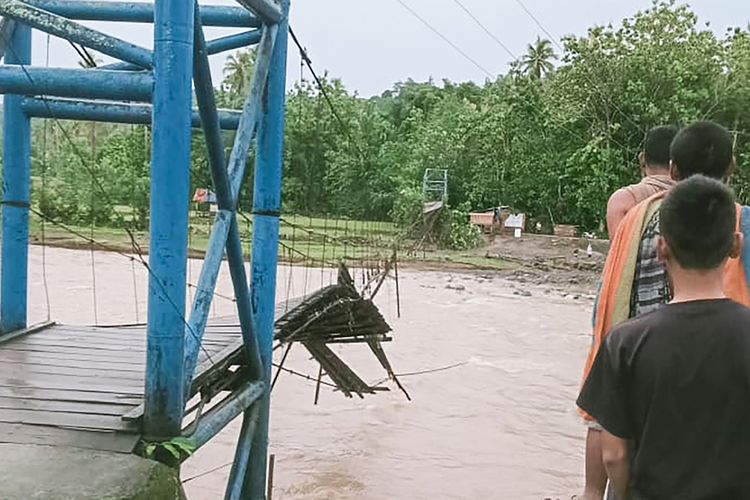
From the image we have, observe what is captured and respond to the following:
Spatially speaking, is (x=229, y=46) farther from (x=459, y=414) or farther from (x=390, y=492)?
(x=459, y=414)

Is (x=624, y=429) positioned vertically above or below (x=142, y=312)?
above

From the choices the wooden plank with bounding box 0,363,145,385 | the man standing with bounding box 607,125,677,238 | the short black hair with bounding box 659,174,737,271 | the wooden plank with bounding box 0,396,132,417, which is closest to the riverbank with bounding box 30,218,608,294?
the wooden plank with bounding box 0,363,145,385

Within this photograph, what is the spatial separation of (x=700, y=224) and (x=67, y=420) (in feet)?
6.43

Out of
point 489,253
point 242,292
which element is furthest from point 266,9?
point 489,253

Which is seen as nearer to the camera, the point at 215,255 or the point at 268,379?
the point at 215,255

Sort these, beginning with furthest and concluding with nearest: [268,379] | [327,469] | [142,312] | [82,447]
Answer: [142,312], [327,469], [268,379], [82,447]

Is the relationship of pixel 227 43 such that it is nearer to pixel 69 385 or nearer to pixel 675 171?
pixel 69 385

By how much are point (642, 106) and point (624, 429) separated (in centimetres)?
2488

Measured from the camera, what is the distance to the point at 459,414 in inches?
328

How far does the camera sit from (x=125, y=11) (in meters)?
3.75

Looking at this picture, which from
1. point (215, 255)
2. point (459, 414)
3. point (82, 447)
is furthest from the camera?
point (459, 414)

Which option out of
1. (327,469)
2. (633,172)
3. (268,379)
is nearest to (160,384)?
(268,379)

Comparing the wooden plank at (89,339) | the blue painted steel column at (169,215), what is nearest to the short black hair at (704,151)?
the blue painted steel column at (169,215)

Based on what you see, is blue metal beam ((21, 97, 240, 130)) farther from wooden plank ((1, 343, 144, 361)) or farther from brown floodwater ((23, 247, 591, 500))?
brown floodwater ((23, 247, 591, 500))
